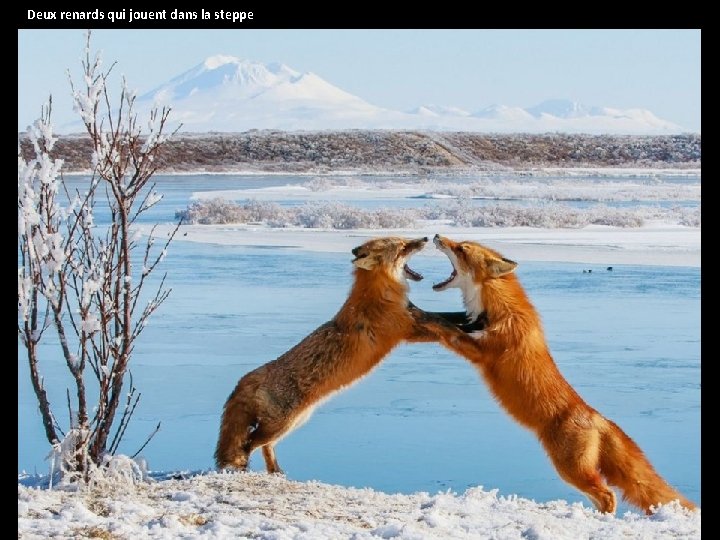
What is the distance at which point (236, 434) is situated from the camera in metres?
5.93

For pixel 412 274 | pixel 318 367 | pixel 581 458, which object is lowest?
pixel 581 458

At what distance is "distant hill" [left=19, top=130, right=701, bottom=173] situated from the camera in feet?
133

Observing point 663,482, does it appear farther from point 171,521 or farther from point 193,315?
point 193,315

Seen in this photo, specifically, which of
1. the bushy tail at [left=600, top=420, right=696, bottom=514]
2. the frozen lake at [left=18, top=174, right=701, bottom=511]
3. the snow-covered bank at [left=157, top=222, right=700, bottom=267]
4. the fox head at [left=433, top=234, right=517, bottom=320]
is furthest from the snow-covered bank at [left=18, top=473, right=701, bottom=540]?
the snow-covered bank at [left=157, top=222, right=700, bottom=267]

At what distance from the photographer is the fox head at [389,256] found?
6.46 m

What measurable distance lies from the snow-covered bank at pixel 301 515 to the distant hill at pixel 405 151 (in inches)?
1293

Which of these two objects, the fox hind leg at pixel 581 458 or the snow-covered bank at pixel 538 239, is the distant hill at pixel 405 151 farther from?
the fox hind leg at pixel 581 458

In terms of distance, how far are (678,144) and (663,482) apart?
4378 cm

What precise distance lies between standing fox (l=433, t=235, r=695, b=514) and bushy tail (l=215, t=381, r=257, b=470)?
125 cm

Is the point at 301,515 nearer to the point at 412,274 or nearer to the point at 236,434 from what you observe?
the point at 236,434

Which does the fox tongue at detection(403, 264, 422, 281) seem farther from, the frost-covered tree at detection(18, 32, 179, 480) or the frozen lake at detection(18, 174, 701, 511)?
the frost-covered tree at detection(18, 32, 179, 480)

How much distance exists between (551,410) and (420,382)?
2.72 meters

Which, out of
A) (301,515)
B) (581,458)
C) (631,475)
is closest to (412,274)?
(581,458)
